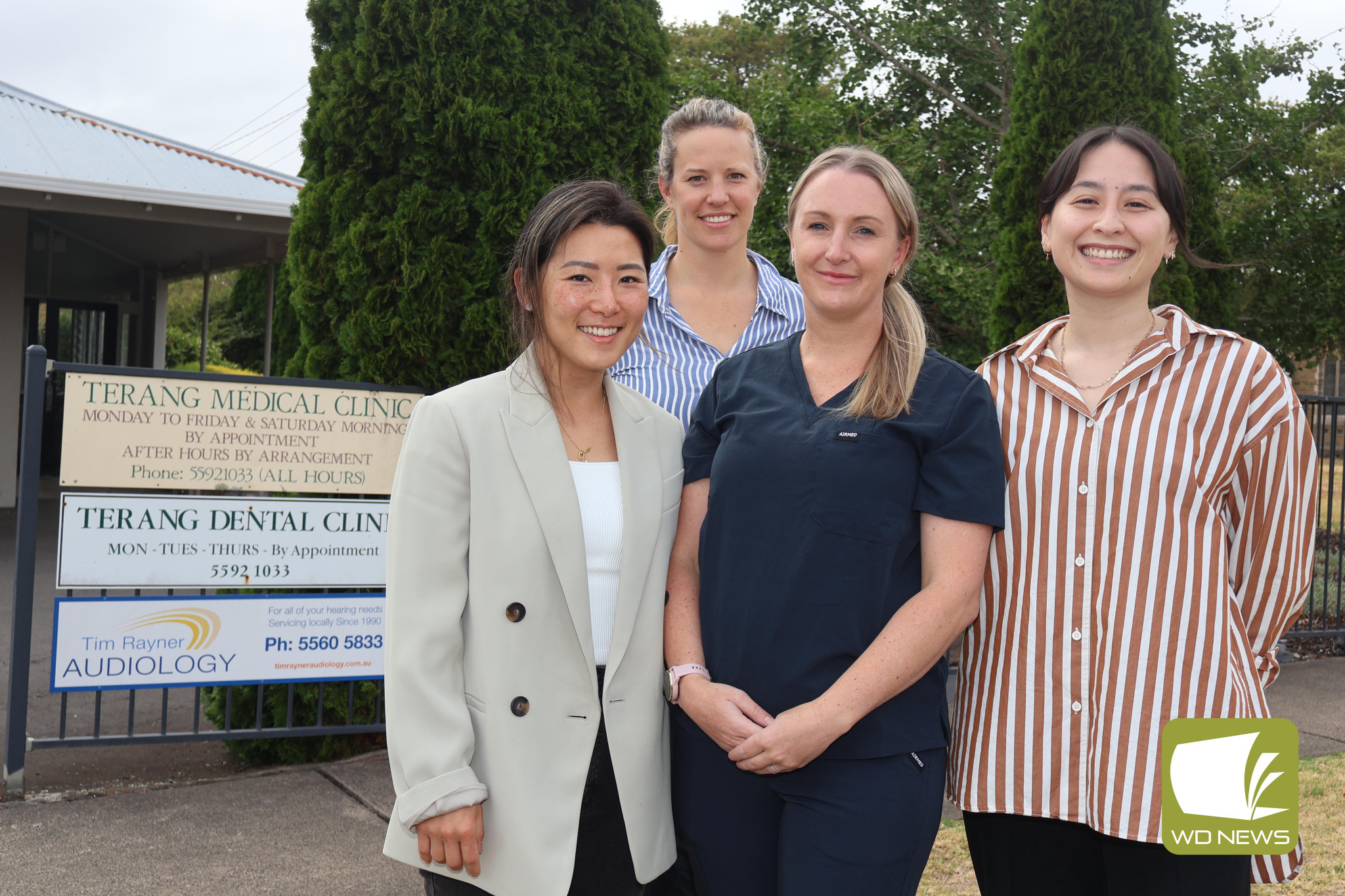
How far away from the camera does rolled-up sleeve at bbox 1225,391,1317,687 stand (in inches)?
81.0

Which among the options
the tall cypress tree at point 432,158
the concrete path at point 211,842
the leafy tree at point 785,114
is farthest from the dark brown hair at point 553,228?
the leafy tree at point 785,114

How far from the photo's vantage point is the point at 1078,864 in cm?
213

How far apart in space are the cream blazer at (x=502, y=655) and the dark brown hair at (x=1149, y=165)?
3.93 feet

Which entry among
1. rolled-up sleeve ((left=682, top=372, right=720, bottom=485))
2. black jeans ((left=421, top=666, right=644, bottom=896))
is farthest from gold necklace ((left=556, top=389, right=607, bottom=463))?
black jeans ((left=421, top=666, right=644, bottom=896))

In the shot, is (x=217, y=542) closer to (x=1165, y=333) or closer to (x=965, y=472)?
(x=965, y=472)

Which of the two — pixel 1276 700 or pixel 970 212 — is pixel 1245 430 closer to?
pixel 1276 700

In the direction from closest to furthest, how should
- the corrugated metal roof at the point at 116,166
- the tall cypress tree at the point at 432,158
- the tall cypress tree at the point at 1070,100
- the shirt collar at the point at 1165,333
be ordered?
the shirt collar at the point at 1165,333 → the tall cypress tree at the point at 432,158 → the tall cypress tree at the point at 1070,100 → the corrugated metal roof at the point at 116,166

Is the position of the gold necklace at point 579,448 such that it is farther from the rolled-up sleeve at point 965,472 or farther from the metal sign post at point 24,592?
the metal sign post at point 24,592

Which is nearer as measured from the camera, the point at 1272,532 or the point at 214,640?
the point at 1272,532

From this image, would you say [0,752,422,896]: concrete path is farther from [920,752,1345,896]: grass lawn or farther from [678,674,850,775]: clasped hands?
[678,674,850,775]: clasped hands

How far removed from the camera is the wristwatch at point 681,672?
208 centimetres

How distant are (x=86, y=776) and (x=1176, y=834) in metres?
4.37

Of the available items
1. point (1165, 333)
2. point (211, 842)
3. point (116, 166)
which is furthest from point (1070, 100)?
point (116, 166)

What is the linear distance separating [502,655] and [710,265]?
1.46 meters
